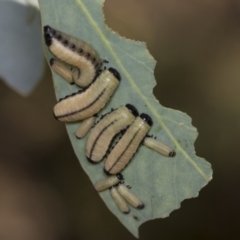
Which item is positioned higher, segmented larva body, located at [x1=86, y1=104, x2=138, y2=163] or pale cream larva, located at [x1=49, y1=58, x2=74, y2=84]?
pale cream larva, located at [x1=49, y1=58, x2=74, y2=84]

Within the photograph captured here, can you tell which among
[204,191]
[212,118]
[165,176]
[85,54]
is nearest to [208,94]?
[212,118]

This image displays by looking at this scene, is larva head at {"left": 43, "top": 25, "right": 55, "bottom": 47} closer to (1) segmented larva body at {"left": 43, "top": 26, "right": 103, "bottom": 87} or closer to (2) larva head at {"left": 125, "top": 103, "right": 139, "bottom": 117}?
(1) segmented larva body at {"left": 43, "top": 26, "right": 103, "bottom": 87}

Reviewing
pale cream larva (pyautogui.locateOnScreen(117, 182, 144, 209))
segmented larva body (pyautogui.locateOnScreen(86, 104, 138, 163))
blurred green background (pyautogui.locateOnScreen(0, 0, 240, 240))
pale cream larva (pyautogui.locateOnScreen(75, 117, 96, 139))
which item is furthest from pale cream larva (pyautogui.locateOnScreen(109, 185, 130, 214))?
blurred green background (pyautogui.locateOnScreen(0, 0, 240, 240))

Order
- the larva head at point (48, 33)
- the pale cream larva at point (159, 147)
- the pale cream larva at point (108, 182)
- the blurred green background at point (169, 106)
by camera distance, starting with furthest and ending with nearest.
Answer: the blurred green background at point (169, 106), the pale cream larva at point (108, 182), the pale cream larva at point (159, 147), the larva head at point (48, 33)

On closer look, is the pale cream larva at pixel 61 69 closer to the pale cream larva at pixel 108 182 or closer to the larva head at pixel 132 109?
the larva head at pixel 132 109

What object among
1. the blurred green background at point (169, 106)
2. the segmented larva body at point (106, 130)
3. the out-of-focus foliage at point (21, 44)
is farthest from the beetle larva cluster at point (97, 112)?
the blurred green background at point (169, 106)
